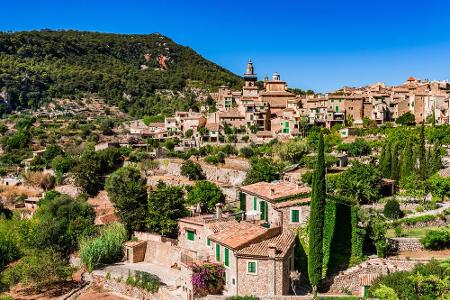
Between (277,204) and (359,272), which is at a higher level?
(277,204)

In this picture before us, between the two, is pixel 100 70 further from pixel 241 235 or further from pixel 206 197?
pixel 241 235

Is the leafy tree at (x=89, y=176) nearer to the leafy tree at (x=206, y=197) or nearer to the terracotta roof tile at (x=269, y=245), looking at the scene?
the leafy tree at (x=206, y=197)

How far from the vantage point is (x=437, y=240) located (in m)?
24.0

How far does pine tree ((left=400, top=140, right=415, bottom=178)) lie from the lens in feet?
119

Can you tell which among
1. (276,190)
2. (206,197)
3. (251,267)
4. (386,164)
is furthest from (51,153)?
(251,267)

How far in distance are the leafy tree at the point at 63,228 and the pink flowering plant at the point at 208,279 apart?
13103 mm

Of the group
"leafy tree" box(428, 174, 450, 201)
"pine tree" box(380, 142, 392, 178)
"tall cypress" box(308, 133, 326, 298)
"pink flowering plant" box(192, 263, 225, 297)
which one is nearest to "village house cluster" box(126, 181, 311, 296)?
"pink flowering plant" box(192, 263, 225, 297)

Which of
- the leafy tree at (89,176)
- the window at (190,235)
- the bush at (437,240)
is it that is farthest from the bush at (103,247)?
the bush at (437,240)

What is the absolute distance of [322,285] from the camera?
73.4 ft

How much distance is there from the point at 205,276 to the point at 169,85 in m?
94.4

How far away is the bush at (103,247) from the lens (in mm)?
28859

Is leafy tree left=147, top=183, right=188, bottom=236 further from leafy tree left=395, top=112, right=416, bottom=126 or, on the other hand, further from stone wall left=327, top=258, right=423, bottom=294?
leafy tree left=395, top=112, right=416, bottom=126

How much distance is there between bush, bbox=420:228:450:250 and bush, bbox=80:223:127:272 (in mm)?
18491

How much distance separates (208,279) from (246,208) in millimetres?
8524
